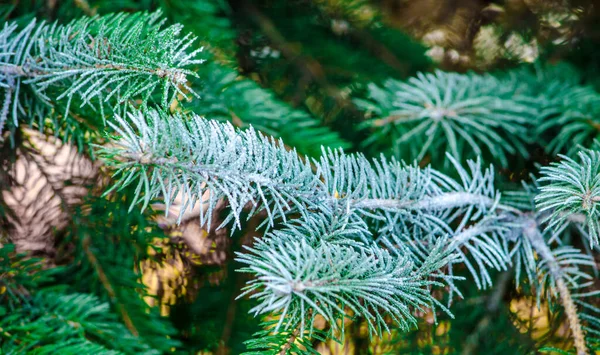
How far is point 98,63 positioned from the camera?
28 centimetres

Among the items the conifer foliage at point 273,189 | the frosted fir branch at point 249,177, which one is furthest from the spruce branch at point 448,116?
the frosted fir branch at point 249,177

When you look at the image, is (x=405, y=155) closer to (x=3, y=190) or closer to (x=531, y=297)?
(x=531, y=297)

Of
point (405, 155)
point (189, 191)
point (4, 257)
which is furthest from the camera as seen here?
point (405, 155)

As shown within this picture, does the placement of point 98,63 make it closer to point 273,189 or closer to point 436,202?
point 273,189

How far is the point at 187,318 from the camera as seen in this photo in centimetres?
46

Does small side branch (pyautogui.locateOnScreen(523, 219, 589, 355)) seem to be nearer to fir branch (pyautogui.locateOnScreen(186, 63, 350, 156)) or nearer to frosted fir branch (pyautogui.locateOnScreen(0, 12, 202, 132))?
fir branch (pyautogui.locateOnScreen(186, 63, 350, 156))

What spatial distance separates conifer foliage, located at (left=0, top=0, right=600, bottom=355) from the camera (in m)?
0.28

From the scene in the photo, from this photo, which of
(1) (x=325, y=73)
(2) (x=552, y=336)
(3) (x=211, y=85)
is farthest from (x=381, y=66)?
(2) (x=552, y=336)

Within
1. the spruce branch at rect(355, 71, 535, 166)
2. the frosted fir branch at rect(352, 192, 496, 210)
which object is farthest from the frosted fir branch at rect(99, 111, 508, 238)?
the spruce branch at rect(355, 71, 535, 166)

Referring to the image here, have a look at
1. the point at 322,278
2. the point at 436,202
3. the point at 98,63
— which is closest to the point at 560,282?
the point at 436,202

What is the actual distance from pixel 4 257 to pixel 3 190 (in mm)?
88

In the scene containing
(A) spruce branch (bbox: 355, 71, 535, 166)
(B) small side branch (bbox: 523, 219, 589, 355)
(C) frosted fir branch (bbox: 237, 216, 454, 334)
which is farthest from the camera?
(A) spruce branch (bbox: 355, 71, 535, 166)

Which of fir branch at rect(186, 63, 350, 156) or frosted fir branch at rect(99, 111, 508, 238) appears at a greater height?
fir branch at rect(186, 63, 350, 156)

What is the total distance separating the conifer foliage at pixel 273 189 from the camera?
284mm
